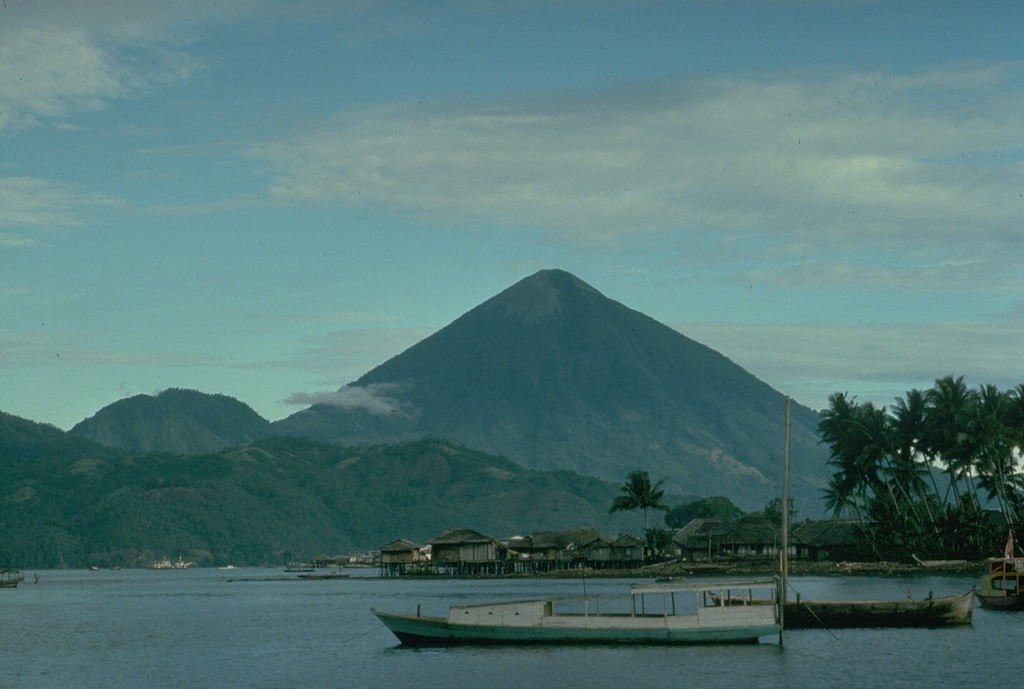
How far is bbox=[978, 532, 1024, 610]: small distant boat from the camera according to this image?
72.1 meters

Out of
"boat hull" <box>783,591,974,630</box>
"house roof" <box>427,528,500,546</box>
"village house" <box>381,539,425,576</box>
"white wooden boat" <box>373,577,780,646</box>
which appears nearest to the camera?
"white wooden boat" <box>373,577,780,646</box>

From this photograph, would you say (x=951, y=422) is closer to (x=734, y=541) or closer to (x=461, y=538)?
(x=734, y=541)

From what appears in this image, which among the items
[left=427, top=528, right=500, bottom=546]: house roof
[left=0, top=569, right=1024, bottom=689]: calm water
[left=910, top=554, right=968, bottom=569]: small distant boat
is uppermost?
[left=427, top=528, right=500, bottom=546]: house roof

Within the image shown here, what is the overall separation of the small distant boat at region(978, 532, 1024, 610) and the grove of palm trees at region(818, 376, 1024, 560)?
112ft

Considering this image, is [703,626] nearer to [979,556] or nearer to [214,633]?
[214,633]

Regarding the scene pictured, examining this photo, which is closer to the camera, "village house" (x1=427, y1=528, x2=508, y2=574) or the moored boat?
the moored boat

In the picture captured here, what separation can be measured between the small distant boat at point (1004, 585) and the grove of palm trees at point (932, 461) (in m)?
34.3

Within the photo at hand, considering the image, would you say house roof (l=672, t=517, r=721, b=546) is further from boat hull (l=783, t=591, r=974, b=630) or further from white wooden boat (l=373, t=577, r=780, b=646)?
white wooden boat (l=373, t=577, r=780, b=646)

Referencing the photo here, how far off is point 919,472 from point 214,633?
75.6m

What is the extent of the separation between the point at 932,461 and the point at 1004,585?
168 ft

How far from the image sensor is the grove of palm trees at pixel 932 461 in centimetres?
11038

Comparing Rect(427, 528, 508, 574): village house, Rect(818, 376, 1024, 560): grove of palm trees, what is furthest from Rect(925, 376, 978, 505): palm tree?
Rect(427, 528, 508, 574): village house

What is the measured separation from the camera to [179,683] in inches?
1971

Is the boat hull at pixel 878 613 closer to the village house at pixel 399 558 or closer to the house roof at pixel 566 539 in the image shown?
the house roof at pixel 566 539
